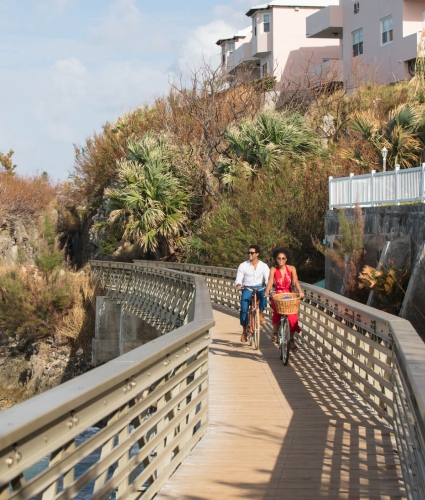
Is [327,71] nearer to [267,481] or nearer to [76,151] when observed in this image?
[76,151]

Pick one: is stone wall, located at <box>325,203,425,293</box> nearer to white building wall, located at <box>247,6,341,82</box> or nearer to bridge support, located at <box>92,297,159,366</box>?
bridge support, located at <box>92,297,159,366</box>

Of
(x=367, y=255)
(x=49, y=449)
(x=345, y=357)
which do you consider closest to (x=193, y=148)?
(x=367, y=255)

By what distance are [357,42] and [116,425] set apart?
147 ft

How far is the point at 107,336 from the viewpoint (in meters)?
31.9

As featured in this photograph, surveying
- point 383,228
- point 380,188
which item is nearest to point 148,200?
point 380,188

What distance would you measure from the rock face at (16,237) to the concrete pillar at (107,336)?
16388 millimetres

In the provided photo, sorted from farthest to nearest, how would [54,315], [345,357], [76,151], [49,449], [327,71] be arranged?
[76,151]
[327,71]
[54,315]
[345,357]
[49,449]

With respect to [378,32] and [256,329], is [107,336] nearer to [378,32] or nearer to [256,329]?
[256,329]

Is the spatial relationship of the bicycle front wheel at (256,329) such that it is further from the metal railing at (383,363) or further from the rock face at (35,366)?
the rock face at (35,366)

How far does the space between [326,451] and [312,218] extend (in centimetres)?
2233

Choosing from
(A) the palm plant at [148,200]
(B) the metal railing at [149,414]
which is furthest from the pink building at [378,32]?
(B) the metal railing at [149,414]

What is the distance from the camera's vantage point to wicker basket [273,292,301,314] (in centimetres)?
1260

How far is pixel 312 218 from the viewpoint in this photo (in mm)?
29688

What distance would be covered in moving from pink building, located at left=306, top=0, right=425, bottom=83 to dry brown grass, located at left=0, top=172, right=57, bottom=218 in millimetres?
20710
